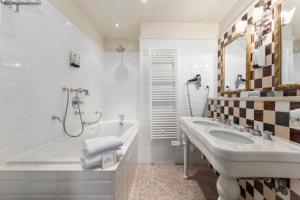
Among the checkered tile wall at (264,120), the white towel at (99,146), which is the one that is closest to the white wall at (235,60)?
the checkered tile wall at (264,120)

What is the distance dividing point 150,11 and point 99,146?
6.89 ft

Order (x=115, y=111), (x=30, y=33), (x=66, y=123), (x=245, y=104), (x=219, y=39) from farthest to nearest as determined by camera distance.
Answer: (x=115, y=111)
(x=219, y=39)
(x=66, y=123)
(x=245, y=104)
(x=30, y=33)

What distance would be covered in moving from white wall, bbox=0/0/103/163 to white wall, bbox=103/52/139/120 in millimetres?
1215

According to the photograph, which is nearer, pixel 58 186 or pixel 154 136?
pixel 58 186

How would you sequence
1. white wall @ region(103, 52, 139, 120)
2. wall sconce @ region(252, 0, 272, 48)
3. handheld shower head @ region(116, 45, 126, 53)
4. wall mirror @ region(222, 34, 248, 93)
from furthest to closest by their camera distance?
white wall @ region(103, 52, 139, 120) < handheld shower head @ region(116, 45, 126, 53) < wall mirror @ region(222, 34, 248, 93) < wall sconce @ region(252, 0, 272, 48)

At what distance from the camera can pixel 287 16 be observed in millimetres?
1383

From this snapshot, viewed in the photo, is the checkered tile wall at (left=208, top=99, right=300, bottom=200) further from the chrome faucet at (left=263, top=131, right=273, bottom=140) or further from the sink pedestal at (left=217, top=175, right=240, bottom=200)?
the sink pedestal at (left=217, top=175, right=240, bottom=200)

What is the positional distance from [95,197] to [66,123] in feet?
3.91

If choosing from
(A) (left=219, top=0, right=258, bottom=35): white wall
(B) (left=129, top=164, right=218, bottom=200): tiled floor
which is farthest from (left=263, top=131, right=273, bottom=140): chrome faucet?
(A) (left=219, top=0, right=258, bottom=35): white wall

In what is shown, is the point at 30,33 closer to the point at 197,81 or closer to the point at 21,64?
the point at 21,64

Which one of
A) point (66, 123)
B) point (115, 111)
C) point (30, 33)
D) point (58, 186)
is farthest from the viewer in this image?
point (115, 111)

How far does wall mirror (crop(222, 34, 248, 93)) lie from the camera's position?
6.56 ft

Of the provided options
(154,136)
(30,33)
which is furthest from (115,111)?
(30,33)

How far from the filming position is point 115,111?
3.63 m
